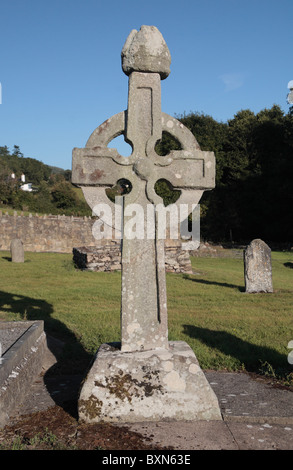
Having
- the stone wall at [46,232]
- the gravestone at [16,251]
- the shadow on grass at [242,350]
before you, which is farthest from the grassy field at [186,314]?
the stone wall at [46,232]

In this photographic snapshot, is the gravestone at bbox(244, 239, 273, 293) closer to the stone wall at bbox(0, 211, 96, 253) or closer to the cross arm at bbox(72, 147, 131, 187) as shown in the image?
the cross arm at bbox(72, 147, 131, 187)

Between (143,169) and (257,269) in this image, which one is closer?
(143,169)

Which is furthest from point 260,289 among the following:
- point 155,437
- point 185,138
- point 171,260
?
point 155,437

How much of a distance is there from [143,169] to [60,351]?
10.2 feet

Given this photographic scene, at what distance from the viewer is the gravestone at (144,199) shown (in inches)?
132

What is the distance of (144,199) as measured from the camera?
384 cm

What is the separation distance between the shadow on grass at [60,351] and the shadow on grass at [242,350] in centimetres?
191

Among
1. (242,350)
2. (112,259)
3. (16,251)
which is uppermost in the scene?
(16,251)

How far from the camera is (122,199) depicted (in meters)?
3.81

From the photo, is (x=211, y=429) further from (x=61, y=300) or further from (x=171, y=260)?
(x=171, y=260)

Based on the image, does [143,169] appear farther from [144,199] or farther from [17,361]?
[17,361]

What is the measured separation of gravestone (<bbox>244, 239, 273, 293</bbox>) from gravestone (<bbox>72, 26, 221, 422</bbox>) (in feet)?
27.5

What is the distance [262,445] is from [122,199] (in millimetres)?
2387

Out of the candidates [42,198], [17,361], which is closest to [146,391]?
[17,361]
